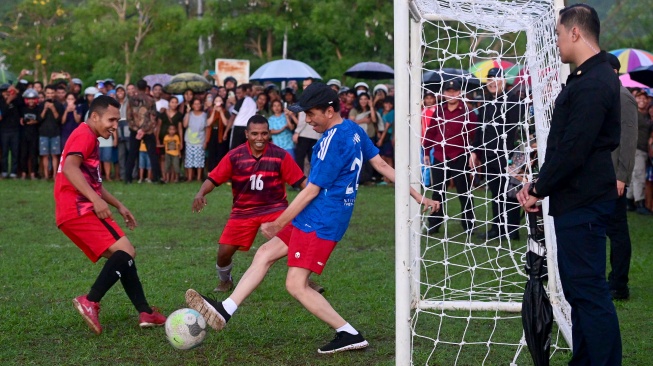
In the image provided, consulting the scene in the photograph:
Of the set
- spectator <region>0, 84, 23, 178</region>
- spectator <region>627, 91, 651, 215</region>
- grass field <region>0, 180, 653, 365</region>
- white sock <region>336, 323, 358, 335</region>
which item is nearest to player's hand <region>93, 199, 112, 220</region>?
grass field <region>0, 180, 653, 365</region>

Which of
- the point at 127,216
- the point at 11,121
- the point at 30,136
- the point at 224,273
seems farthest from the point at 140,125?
the point at 127,216

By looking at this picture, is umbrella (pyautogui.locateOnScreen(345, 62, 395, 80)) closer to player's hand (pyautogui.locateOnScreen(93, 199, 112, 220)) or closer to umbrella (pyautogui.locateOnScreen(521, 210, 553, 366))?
player's hand (pyautogui.locateOnScreen(93, 199, 112, 220))

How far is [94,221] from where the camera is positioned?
641 cm

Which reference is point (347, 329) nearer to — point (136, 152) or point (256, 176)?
point (256, 176)

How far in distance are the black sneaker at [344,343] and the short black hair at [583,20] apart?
8.42 feet

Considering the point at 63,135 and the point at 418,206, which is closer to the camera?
the point at 418,206

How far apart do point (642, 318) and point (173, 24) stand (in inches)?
1335

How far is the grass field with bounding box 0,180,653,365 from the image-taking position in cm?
578

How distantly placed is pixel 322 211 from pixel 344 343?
938 millimetres

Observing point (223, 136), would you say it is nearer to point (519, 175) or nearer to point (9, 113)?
point (9, 113)

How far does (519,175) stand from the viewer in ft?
23.3

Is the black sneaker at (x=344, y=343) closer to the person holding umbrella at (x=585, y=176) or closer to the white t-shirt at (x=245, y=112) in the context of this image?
the person holding umbrella at (x=585, y=176)

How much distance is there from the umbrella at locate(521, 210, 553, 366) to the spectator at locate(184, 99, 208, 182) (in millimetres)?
13604

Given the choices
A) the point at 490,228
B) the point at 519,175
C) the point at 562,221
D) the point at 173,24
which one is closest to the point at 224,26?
the point at 173,24
